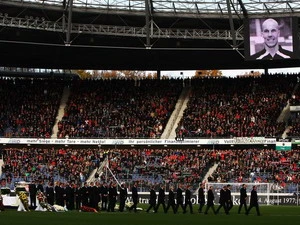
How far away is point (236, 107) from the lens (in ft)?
200

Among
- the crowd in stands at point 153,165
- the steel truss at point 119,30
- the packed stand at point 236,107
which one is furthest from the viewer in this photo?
the packed stand at point 236,107

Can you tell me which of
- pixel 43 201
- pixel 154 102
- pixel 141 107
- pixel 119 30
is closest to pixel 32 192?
pixel 43 201

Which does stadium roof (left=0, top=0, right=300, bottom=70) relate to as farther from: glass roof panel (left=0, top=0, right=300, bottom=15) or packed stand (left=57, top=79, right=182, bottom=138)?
packed stand (left=57, top=79, right=182, bottom=138)

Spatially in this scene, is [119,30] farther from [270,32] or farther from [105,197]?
[105,197]

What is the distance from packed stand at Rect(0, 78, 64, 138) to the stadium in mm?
105

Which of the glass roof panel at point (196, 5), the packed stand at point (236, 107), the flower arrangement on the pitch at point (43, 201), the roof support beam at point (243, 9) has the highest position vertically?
the glass roof panel at point (196, 5)

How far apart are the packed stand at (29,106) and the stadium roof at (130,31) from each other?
2.40m

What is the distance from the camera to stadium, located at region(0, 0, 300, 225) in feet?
170

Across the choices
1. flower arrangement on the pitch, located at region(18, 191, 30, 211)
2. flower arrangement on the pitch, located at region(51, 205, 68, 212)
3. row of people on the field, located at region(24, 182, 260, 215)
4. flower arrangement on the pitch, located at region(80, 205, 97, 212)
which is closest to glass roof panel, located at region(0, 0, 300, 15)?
row of people on the field, located at region(24, 182, 260, 215)

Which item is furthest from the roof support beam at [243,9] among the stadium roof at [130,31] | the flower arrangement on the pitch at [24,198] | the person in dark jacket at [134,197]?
the flower arrangement on the pitch at [24,198]

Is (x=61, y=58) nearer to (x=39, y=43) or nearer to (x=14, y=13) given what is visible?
(x=39, y=43)

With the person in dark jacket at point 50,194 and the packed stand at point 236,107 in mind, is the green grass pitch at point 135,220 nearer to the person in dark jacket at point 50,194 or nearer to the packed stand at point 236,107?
the person in dark jacket at point 50,194

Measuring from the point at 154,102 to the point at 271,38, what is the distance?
15053 millimetres

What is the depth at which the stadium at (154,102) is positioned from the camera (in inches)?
2037
